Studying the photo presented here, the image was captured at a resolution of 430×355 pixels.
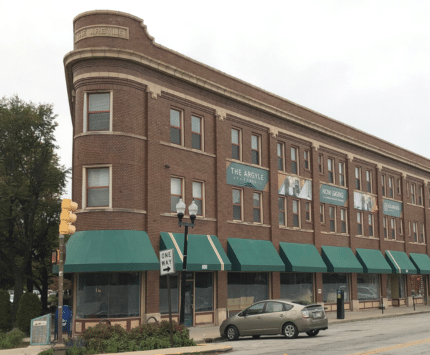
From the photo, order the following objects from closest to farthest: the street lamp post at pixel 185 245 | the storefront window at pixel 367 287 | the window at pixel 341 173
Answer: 1. the street lamp post at pixel 185 245
2. the storefront window at pixel 367 287
3. the window at pixel 341 173

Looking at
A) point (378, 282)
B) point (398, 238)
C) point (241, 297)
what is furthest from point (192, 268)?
point (398, 238)

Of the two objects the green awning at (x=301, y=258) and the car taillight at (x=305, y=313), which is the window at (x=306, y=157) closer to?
the green awning at (x=301, y=258)

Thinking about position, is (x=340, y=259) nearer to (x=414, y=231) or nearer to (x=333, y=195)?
(x=333, y=195)

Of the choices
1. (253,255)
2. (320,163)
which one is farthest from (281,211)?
(320,163)

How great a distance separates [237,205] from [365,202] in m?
15.8

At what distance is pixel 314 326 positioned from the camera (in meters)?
22.0

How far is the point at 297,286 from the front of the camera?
35750 millimetres

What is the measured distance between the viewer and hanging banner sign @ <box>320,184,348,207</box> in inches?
1566

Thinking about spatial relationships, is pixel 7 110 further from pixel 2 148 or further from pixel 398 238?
pixel 398 238

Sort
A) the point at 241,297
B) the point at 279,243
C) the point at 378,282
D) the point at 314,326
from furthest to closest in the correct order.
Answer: the point at 378,282, the point at 279,243, the point at 241,297, the point at 314,326

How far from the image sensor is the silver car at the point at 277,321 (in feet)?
71.6

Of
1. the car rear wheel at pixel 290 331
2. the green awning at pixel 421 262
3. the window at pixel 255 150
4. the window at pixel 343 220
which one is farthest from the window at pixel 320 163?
the car rear wheel at pixel 290 331

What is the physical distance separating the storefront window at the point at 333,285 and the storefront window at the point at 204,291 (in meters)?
11.5

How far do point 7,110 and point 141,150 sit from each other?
10.4 m
